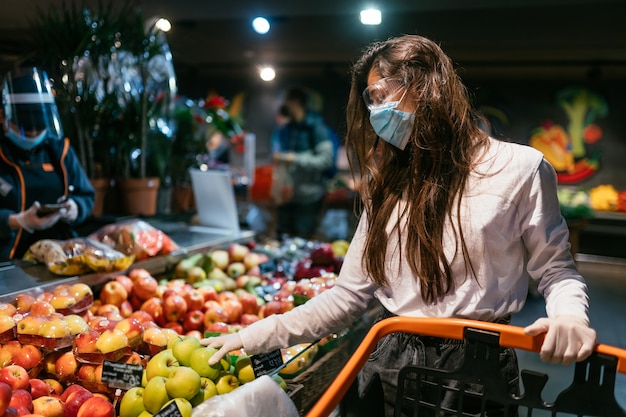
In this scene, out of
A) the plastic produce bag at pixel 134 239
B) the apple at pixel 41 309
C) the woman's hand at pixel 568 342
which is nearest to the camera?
the woman's hand at pixel 568 342

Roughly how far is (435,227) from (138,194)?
2.51 meters

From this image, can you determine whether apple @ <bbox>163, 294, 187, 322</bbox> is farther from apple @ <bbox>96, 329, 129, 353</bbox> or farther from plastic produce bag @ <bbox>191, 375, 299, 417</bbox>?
plastic produce bag @ <bbox>191, 375, 299, 417</bbox>

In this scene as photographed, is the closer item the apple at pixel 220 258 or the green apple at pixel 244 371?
the green apple at pixel 244 371

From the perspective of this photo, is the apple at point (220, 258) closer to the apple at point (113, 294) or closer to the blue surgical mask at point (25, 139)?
the apple at point (113, 294)

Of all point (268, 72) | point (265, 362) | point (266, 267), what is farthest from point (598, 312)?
point (265, 362)

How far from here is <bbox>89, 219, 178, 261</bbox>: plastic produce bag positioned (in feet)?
8.54

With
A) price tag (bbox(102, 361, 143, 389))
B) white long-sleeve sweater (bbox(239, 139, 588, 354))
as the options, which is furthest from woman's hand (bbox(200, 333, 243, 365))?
white long-sleeve sweater (bbox(239, 139, 588, 354))

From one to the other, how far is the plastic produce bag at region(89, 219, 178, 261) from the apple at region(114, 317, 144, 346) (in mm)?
813

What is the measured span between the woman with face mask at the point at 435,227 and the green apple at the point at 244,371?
0.11 meters

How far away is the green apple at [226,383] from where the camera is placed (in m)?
1.55

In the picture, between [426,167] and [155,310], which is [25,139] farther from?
[426,167]

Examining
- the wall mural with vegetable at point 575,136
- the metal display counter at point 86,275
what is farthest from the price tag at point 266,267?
the wall mural with vegetable at point 575,136

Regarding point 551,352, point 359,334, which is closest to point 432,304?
point 551,352

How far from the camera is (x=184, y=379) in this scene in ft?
4.66
